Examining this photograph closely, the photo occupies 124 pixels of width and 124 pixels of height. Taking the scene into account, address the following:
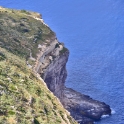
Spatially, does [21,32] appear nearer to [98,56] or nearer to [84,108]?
[84,108]

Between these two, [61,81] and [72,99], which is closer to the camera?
[61,81]

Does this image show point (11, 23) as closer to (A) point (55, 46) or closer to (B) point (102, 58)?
(A) point (55, 46)

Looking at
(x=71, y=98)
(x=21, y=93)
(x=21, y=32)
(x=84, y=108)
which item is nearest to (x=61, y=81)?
(x=84, y=108)

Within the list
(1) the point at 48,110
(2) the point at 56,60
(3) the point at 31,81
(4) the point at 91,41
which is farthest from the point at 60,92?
(4) the point at 91,41

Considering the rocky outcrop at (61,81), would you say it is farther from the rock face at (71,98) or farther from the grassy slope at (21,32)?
Answer: the grassy slope at (21,32)

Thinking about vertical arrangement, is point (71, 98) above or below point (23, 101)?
above

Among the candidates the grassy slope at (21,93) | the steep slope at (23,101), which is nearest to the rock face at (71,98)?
the grassy slope at (21,93)

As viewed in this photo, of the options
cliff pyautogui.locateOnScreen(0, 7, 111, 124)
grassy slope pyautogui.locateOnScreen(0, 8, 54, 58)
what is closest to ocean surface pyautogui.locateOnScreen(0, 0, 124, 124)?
cliff pyautogui.locateOnScreen(0, 7, 111, 124)
